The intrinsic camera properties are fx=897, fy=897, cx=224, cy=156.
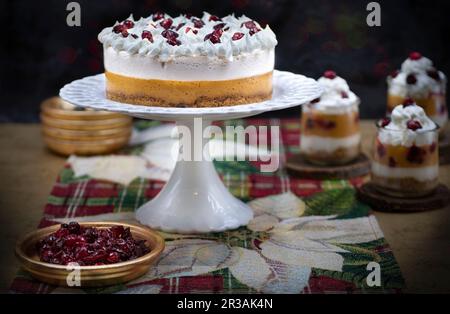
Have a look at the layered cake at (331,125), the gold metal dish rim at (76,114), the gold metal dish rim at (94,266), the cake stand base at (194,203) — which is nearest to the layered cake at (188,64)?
the cake stand base at (194,203)

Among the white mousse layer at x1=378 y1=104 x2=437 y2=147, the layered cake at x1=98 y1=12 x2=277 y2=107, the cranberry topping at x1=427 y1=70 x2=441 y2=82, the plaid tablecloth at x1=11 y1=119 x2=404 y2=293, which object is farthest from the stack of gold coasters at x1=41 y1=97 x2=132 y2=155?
the cranberry topping at x1=427 y1=70 x2=441 y2=82

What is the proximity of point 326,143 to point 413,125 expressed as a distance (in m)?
0.53

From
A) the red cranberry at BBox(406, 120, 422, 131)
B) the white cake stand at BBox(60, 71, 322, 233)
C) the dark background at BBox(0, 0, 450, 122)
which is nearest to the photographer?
the white cake stand at BBox(60, 71, 322, 233)

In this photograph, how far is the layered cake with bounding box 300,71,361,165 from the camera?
373 cm

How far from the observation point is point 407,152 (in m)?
3.34

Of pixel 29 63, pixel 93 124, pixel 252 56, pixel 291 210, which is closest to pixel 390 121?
pixel 291 210

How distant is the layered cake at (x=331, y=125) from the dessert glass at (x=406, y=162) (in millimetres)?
333

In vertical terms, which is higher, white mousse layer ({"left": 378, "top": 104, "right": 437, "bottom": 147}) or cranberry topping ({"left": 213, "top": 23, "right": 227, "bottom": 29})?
cranberry topping ({"left": 213, "top": 23, "right": 227, "bottom": 29})

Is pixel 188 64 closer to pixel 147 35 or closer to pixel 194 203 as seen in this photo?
pixel 147 35

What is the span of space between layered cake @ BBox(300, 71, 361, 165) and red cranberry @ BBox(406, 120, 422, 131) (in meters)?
0.45

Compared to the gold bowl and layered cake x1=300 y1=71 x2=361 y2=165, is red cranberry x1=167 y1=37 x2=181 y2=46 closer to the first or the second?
the gold bowl

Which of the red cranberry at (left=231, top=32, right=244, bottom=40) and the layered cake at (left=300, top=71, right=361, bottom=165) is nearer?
the red cranberry at (left=231, top=32, right=244, bottom=40)

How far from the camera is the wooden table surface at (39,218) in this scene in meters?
2.82

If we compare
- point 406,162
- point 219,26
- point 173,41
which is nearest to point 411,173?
point 406,162
